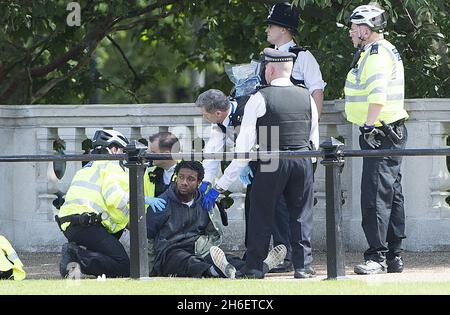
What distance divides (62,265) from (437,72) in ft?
15.0

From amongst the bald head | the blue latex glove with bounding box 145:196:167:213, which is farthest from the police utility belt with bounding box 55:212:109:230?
the bald head

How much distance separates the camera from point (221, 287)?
9680mm

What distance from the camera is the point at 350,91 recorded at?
36.3 feet

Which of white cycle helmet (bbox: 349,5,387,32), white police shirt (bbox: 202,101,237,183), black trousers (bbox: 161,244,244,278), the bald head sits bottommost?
black trousers (bbox: 161,244,244,278)

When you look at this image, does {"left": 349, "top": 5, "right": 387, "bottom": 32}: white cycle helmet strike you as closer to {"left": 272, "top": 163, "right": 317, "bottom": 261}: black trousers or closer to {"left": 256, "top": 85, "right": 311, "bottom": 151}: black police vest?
{"left": 256, "top": 85, "right": 311, "bottom": 151}: black police vest

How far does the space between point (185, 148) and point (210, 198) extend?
6.66ft

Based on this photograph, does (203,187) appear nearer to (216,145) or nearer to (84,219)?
(216,145)

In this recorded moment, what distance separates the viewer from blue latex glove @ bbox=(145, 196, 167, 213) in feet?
37.0

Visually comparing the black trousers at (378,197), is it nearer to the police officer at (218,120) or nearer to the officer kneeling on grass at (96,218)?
the police officer at (218,120)

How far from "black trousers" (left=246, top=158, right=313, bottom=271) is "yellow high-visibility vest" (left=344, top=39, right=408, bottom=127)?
0.66 meters

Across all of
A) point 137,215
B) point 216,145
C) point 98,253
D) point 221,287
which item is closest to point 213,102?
point 216,145
